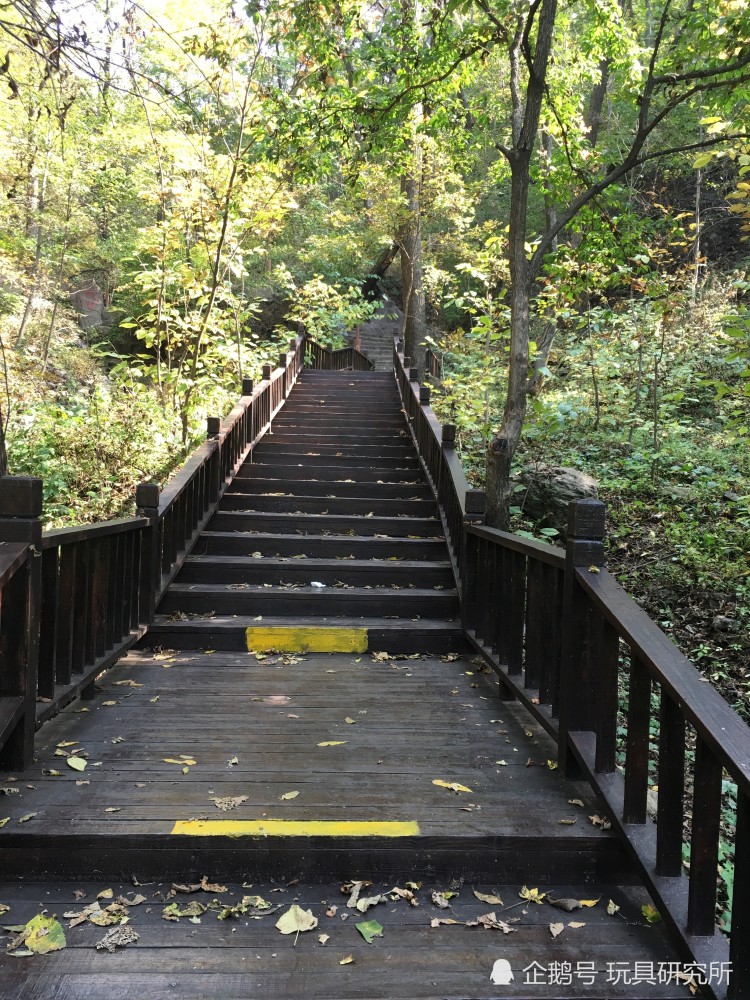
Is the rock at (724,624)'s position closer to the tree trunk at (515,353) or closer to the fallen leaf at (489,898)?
the tree trunk at (515,353)

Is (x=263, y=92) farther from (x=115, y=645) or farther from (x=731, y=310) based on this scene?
(x=731, y=310)

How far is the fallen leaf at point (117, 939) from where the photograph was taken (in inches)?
73.0

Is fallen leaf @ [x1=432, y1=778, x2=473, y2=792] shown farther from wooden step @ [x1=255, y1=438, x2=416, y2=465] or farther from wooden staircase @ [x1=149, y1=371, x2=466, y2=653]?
wooden step @ [x1=255, y1=438, x2=416, y2=465]

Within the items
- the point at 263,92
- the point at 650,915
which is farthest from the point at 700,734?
the point at 263,92

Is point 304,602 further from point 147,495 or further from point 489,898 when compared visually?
point 489,898

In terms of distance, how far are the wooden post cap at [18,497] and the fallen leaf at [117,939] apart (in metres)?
1.48

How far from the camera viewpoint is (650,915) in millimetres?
2062

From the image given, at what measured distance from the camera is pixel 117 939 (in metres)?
1.88

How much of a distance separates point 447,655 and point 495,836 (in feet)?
7.40

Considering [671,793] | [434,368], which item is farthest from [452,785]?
[434,368]

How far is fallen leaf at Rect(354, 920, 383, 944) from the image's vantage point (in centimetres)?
193

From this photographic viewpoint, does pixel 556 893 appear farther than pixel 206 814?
No

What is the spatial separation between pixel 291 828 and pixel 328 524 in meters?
3.95

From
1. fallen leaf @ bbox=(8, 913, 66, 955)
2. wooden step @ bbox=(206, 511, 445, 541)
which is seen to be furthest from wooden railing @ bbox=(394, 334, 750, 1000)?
wooden step @ bbox=(206, 511, 445, 541)
